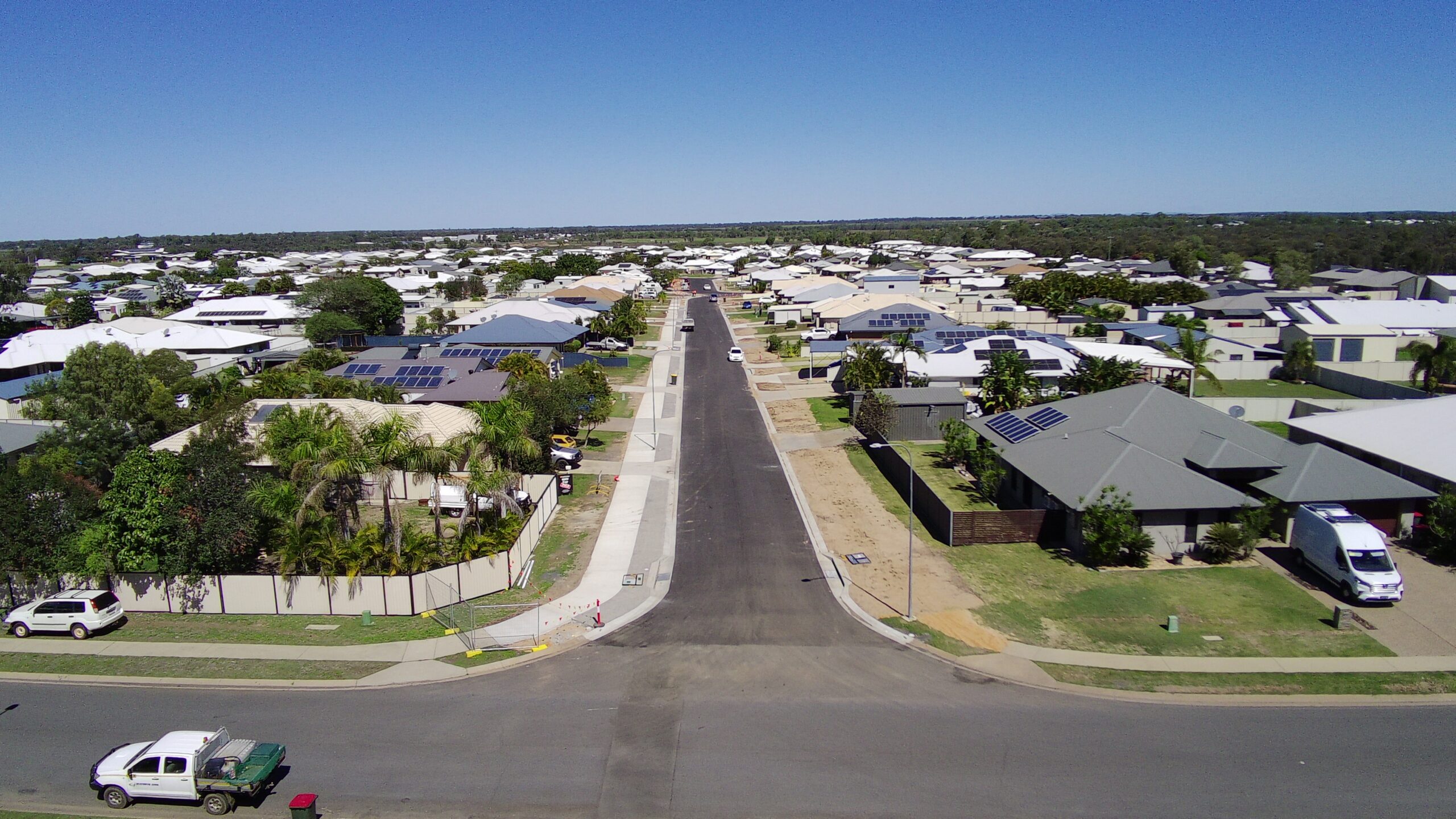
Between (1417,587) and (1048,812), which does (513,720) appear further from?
(1417,587)

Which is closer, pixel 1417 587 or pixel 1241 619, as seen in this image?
pixel 1241 619

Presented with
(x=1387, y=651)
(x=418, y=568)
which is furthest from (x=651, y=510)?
(x=1387, y=651)

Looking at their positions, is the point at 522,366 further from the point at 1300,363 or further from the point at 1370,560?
the point at 1300,363

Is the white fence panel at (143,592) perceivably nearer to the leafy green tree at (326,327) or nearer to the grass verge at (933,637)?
the grass verge at (933,637)

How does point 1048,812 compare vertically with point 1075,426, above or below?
below

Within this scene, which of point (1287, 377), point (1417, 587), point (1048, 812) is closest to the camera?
point (1048, 812)
